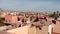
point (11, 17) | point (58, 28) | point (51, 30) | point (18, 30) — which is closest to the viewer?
point (18, 30)

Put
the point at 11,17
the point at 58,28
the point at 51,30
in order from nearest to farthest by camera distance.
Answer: the point at 58,28
the point at 51,30
the point at 11,17

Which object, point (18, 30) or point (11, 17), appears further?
point (11, 17)

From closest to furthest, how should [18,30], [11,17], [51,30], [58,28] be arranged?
[18,30] < [58,28] < [51,30] < [11,17]

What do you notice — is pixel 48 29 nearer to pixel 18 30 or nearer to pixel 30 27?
pixel 30 27

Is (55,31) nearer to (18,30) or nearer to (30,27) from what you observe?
(30,27)

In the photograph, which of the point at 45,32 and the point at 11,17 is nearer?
the point at 45,32

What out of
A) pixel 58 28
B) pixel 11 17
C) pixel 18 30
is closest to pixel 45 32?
pixel 58 28

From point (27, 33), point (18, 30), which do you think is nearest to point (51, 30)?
point (27, 33)
